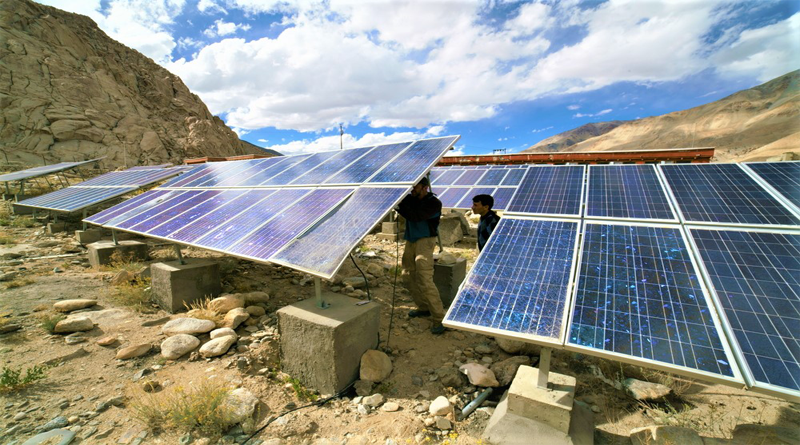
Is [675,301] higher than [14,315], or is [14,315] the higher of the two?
[675,301]

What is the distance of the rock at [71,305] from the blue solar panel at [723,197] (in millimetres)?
9446

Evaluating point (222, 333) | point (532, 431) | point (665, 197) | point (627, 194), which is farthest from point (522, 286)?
point (222, 333)

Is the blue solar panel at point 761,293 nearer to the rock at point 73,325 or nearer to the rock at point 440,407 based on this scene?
the rock at point 440,407

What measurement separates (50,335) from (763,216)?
9.66 metres

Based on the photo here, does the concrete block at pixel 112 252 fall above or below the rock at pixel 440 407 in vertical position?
above

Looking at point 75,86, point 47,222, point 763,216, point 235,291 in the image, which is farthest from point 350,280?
point 75,86

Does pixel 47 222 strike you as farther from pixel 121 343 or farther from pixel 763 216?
pixel 763 216

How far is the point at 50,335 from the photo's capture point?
5.03 meters

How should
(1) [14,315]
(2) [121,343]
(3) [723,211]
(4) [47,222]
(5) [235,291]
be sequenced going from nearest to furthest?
1. (3) [723,211]
2. (2) [121,343]
3. (1) [14,315]
4. (5) [235,291]
5. (4) [47,222]

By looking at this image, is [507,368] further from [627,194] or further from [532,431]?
[627,194]

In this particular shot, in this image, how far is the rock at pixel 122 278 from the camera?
23.3 ft

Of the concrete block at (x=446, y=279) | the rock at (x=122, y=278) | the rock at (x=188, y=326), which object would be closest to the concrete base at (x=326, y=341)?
the rock at (x=188, y=326)

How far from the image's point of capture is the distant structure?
73.6 ft

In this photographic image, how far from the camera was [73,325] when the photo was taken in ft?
16.8
